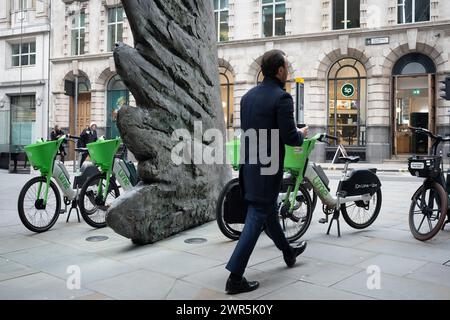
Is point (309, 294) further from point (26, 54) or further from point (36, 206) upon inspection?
point (26, 54)

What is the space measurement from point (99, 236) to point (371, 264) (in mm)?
3383

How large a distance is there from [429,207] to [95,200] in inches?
170

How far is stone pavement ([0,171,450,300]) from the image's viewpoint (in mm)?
3920

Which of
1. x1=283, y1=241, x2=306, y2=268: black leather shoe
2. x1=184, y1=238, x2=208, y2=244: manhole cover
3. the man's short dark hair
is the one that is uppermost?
the man's short dark hair

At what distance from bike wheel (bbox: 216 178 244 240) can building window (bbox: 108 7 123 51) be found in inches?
985

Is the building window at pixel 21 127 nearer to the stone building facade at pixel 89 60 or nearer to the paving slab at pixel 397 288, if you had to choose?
the stone building facade at pixel 89 60

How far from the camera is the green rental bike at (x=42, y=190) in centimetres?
650

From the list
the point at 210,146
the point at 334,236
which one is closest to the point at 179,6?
the point at 210,146

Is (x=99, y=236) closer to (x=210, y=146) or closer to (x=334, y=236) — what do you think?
(x=210, y=146)

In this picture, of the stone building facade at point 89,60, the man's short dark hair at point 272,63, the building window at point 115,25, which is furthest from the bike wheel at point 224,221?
the building window at point 115,25

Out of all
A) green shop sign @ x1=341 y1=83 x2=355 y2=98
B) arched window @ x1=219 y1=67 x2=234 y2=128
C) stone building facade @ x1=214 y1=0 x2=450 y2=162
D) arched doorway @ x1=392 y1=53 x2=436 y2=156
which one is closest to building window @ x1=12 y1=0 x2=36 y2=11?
stone building facade @ x1=214 y1=0 x2=450 y2=162

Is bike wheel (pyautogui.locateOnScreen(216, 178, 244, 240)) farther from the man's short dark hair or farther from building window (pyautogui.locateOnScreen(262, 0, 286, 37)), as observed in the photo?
building window (pyautogui.locateOnScreen(262, 0, 286, 37))

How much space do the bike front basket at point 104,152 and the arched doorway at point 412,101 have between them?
17.4 metres

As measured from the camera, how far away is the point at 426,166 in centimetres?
568
